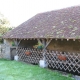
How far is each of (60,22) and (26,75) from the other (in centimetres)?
526

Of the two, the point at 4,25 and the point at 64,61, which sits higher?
the point at 4,25

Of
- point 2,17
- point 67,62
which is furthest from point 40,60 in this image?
point 2,17

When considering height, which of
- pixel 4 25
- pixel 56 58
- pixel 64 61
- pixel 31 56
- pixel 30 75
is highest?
pixel 4 25

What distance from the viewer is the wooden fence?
10.6 metres

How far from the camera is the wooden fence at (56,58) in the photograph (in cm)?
1059

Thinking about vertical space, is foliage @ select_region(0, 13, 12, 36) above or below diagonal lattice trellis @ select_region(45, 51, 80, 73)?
above

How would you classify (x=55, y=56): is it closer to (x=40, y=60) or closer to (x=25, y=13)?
(x=40, y=60)

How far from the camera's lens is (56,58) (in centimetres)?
1173

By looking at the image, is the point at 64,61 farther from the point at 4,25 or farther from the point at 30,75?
the point at 4,25

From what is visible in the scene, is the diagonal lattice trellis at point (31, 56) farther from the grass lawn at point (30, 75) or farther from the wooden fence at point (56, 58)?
the grass lawn at point (30, 75)

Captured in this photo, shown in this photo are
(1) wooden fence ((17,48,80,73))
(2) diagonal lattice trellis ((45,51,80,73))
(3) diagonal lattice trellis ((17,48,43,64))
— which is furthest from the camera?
(3) diagonal lattice trellis ((17,48,43,64))

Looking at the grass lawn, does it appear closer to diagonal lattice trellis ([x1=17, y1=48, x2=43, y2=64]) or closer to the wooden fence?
the wooden fence

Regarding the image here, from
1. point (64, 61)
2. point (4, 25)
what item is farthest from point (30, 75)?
point (4, 25)

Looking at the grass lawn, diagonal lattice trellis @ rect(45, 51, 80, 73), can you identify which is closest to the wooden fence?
diagonal lattice trellis @ rect(45, 51, 80, 73)
